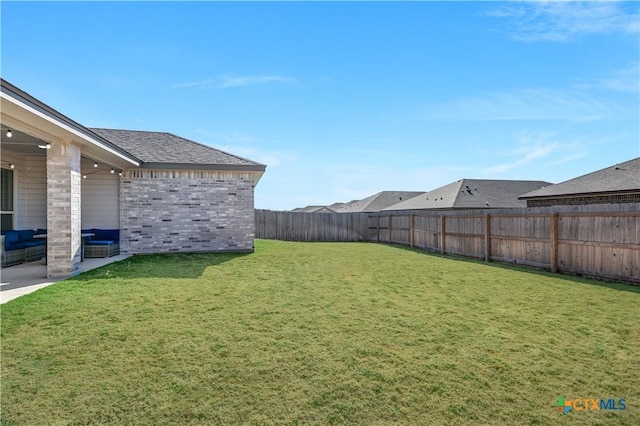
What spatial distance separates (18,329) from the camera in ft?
13.4

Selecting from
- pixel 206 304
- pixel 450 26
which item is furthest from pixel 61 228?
pixel 450 26

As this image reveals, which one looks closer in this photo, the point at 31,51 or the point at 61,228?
the point at 61,228

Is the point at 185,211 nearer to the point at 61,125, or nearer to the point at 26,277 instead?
the point at 26,277

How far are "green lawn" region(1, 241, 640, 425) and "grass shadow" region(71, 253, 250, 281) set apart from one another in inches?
41.3

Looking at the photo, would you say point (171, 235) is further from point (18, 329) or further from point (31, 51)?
point (18, 329)

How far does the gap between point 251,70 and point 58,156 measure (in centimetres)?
699

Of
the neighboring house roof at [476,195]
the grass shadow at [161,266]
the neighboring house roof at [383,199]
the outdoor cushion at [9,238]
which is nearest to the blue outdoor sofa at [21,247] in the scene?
the outdoor cushion at [9,238]

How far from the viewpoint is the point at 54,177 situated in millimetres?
6957

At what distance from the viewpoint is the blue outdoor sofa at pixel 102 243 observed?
33.2ft

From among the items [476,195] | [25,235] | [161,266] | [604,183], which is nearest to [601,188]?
[604,183]

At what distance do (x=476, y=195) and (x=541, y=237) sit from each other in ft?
49.1

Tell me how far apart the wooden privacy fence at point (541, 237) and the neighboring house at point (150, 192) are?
7.82 meters

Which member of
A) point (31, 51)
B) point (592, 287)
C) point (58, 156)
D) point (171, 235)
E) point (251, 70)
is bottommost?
point (592, 287)

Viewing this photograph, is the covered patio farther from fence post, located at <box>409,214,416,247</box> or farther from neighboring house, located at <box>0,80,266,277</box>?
fence post, located at <box>409,214,416,247</box>
